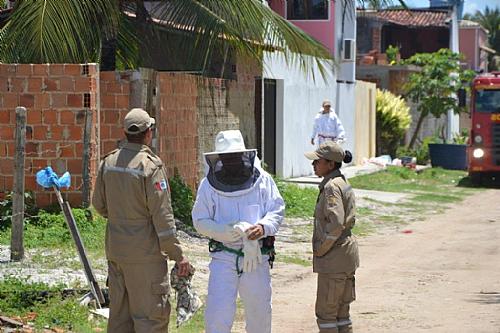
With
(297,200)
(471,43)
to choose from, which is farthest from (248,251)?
(471,43)

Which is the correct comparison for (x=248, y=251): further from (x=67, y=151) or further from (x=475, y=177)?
(x=475, y=177)

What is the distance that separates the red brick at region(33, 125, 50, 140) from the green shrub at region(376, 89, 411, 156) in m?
21.9

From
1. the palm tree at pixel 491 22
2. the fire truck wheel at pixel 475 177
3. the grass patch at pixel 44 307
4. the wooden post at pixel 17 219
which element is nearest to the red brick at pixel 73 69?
the wooden post at pixel 17 219

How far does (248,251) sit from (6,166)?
6.97m

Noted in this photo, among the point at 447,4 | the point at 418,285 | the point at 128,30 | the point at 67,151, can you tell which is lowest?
the point at 418,285

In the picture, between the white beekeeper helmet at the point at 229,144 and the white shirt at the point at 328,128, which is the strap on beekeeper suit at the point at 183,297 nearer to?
the white beekeeper helmet at the point at 229,144

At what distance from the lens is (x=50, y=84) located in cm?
1336

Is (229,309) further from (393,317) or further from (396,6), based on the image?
(396,6)

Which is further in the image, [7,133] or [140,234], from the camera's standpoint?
[7,133]

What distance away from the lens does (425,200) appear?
22.2 metres

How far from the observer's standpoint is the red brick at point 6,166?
524 inches

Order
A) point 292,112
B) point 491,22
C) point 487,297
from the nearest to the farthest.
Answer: point 487,297
point 292,112
point 491,22

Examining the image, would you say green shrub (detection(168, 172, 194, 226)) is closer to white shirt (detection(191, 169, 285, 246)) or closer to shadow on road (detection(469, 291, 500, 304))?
shadow on road (detection(469, 291, 500, 304))

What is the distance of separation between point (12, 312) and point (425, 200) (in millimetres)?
14406
